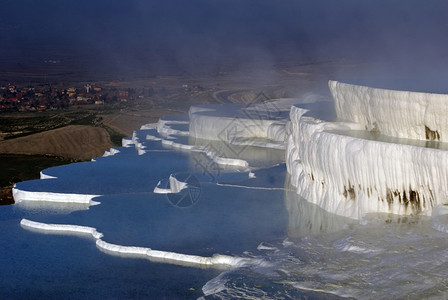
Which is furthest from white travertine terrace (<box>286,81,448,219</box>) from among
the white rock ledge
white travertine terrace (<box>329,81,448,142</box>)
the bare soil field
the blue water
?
the bare soil field

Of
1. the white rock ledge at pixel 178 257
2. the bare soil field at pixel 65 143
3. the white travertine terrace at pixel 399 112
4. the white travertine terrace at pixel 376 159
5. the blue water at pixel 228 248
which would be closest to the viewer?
the blue water at pixel 228 248

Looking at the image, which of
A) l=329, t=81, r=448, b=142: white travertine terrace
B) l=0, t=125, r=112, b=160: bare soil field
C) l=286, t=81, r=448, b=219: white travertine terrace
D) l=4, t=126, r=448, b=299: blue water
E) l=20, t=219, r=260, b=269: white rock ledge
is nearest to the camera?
l=4, t=126, r=448, b=299: blue water

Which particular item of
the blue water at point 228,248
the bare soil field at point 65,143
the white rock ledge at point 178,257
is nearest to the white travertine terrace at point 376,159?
the blue water at point 228,248

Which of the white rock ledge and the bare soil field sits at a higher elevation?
the white rock ledge

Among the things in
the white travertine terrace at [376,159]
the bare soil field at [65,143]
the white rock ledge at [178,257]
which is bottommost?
the bare soil field at [65,143]

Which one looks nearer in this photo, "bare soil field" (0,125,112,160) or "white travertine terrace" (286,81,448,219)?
"white travertine terrace" (286,81,448,219)

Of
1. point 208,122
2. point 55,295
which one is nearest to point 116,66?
point 208,122

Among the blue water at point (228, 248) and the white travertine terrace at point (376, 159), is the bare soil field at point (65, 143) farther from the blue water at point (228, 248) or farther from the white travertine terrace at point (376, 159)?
the white travertine terrace at point (376, 159)

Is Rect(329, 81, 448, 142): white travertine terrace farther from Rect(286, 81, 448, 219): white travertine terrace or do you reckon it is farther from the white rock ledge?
the white rock ledge

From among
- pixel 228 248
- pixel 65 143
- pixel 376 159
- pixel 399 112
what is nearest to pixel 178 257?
pixel 228 248

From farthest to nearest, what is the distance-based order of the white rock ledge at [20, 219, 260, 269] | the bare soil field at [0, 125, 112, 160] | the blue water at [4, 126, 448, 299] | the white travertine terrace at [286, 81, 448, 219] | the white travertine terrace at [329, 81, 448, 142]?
the bare soil field at [0, 125, 112, 160] → the white travertine terrace at [329, 81, 448, 142] → the white travertine terrace at [286, 81, 448, 219] → the white rock ledge at [20, 219, 260, 269] → the blue water at [4, 126, 448, 299]

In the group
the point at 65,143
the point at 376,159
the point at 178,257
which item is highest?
the point at 376,159

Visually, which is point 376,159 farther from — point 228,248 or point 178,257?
point 178,257
